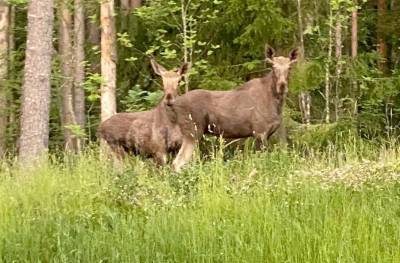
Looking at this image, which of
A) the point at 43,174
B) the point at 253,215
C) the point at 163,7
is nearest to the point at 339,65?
the point at 163,7

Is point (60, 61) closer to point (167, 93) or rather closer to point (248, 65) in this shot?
point (248, 65)

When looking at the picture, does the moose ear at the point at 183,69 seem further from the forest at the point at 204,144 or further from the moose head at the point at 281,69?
the moose head at the point at 281,69

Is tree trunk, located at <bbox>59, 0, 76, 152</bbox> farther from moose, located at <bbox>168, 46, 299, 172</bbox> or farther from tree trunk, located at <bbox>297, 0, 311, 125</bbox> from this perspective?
tree trunk, located at <bbox>297, 0, 311, 125</bbox>

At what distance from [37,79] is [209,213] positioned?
5.78 meters

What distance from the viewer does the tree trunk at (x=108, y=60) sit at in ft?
52.5

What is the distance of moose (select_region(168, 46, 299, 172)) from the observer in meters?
13.9

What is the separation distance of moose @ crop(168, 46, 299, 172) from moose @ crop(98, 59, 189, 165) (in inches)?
7.6

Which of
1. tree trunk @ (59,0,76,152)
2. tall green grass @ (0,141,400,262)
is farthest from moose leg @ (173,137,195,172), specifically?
tree trunk @ (59,0,76,152)

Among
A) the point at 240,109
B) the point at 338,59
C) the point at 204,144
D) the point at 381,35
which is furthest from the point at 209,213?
the point at 381,35

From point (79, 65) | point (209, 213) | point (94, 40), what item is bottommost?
point (209, 213)

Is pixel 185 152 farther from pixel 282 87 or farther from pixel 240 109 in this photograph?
pixel 282 87

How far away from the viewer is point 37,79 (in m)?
13.6

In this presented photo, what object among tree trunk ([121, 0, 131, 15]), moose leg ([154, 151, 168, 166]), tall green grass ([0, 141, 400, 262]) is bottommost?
moose leg ([154, 151, 168, 166])

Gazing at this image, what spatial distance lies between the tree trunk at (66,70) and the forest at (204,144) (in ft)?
0.16
